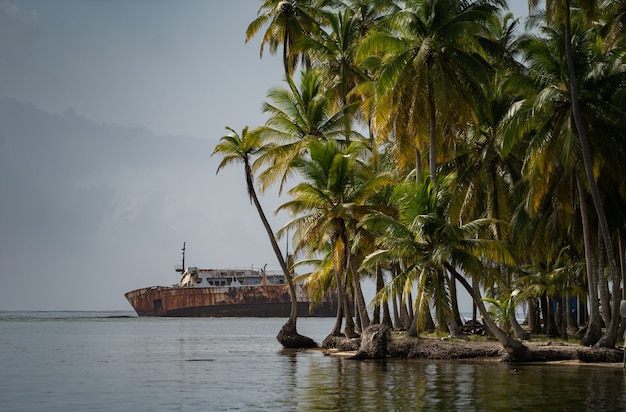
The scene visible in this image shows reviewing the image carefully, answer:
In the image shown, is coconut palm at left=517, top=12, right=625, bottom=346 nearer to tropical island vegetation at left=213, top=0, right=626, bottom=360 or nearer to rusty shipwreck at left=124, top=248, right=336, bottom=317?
tropical island vegetation at left=213, top=0, right=626, bottom=360

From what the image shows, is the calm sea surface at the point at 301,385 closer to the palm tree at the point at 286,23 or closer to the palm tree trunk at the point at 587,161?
the palm tree trunk at the point at 587,161

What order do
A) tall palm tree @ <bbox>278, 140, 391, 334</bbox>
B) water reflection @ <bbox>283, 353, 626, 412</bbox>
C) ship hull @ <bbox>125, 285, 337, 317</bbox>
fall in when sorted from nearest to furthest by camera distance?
water reflection @ <bbox>283, 353, 626, 412</bbox> < tall palm tree @ <bbox>278, 140, 391, 334</bbox> < ship hull @ <bbox>125, 285, 337, 317</bbox>

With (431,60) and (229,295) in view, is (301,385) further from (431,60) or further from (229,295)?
(229,295)

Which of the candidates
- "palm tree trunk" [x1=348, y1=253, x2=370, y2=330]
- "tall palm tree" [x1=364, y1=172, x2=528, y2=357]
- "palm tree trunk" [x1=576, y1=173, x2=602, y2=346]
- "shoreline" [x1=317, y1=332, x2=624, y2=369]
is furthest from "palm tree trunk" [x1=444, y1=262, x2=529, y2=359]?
"palm tree trunk" [x1=348, y1=253, x2=370, y2=330]

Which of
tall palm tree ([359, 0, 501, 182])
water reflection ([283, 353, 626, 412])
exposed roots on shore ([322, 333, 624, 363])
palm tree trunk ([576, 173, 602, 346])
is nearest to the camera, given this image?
water reflection ([283, 353, 626, 412])

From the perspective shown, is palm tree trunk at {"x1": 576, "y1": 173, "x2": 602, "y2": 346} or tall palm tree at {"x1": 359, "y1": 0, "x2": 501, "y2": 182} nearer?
palm tree trunk at {"x1": 576, "y1": 173, "x2": 602, "y2": 346}

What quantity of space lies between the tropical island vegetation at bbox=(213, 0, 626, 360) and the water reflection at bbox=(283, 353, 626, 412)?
2.49 meters

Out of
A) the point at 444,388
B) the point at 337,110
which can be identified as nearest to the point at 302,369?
the point at 444,388

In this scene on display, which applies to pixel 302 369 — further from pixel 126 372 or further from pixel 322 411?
pixel 322 411

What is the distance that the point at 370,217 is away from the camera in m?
33.0

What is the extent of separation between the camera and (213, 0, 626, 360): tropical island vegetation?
31172 mm

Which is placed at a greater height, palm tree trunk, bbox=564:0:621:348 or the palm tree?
the palm tree

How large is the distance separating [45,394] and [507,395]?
1383 cm

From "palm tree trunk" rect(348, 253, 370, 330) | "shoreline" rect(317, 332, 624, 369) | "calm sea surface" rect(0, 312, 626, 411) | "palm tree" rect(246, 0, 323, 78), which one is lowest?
"calm sea surface" rect(0, 312, 626, 411)
